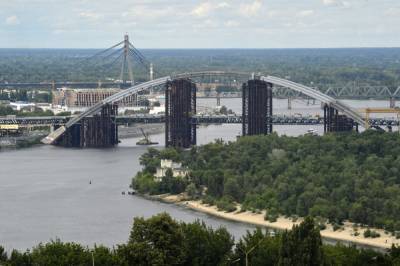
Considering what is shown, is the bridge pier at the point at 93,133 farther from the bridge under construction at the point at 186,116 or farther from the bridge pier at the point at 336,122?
the bridge pier at the point at 336,122

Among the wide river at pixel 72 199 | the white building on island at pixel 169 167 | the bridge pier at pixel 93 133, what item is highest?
the bridge pier at pixel 93 133

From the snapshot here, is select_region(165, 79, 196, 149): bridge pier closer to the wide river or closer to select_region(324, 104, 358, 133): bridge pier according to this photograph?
the wide river

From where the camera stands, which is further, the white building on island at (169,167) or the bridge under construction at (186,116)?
the bridge under construction at (186,116)

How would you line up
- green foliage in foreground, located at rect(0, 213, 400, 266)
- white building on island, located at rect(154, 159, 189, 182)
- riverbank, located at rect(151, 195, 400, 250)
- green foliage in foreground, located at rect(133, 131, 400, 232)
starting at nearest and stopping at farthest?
green foliage in foreground, located at rect(0, 213, 400, 266) → riverbank, located at rect(151, 195, 400, 250) → green foliage in foreground, located at rect(133, 131, 400, 232) → white building on island, located at rect(154, 159, 189, 182)

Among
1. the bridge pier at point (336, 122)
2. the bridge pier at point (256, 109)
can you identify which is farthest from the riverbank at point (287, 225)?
the bridge pier at point (256, 109)

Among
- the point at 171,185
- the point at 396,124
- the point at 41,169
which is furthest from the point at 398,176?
the point at 396,124

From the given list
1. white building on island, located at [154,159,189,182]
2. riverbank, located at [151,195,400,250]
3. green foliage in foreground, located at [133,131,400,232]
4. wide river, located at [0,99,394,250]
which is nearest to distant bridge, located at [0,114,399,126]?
wide river, located at [0,99,394,250]
